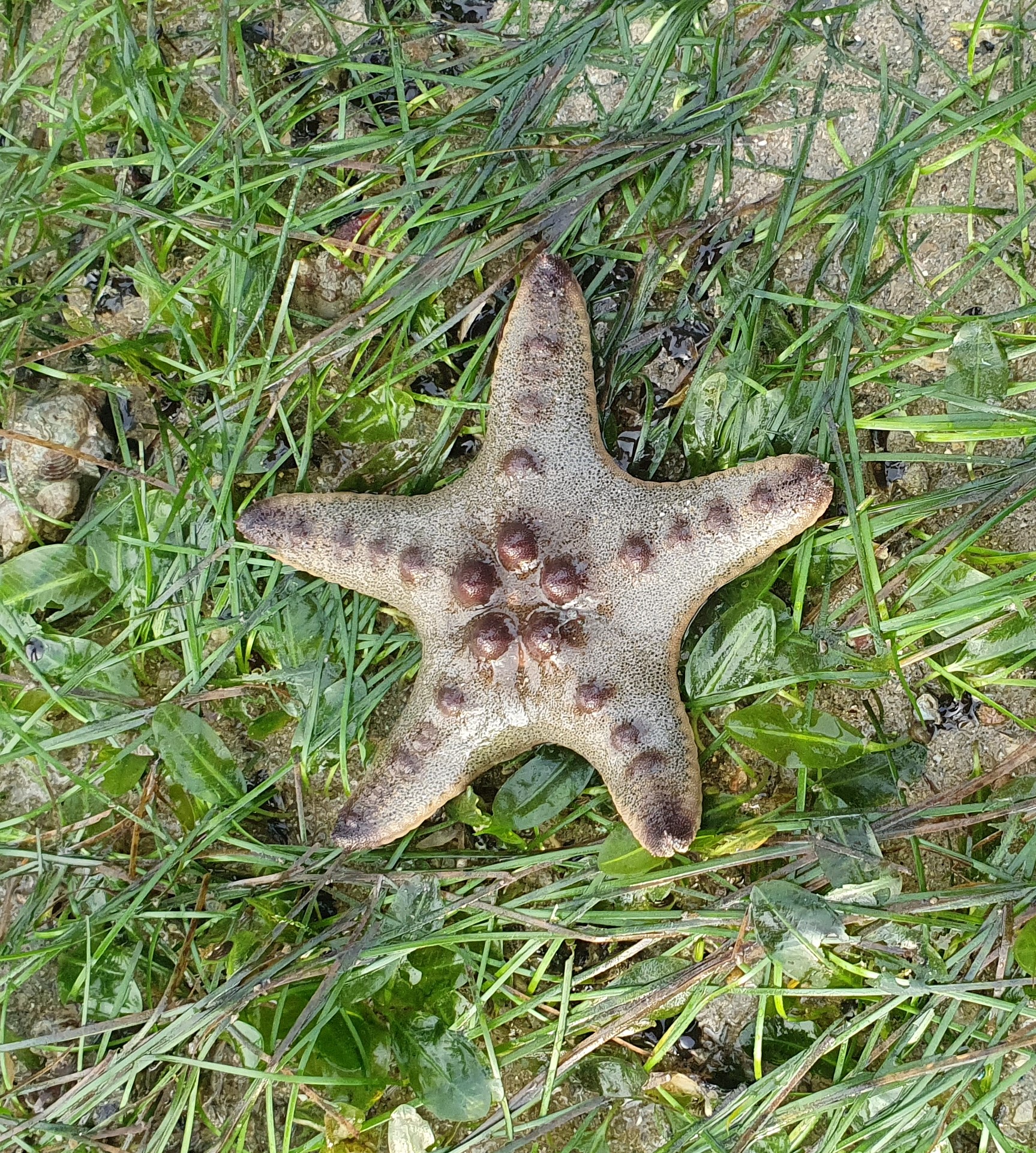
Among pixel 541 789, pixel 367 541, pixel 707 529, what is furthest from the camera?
pixel 541 789

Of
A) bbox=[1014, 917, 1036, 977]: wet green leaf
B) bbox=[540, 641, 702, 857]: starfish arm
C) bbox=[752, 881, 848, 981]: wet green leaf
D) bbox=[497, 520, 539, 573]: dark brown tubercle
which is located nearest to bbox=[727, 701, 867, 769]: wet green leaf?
bbox=[540, 641, 702, 857]: starfish arm

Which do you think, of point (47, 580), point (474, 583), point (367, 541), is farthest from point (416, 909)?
point (47, 580)

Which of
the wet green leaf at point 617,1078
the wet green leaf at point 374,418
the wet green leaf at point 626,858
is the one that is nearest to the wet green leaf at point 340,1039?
the wet green leaf at point 617,1078

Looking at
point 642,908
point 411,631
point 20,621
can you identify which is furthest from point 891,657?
point 20,621

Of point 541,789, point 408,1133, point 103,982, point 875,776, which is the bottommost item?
point 408,1133

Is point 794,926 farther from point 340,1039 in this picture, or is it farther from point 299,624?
point 299,624

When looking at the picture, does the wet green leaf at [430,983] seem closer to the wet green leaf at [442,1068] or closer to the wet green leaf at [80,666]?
the wet green leaf at [442,1068]
